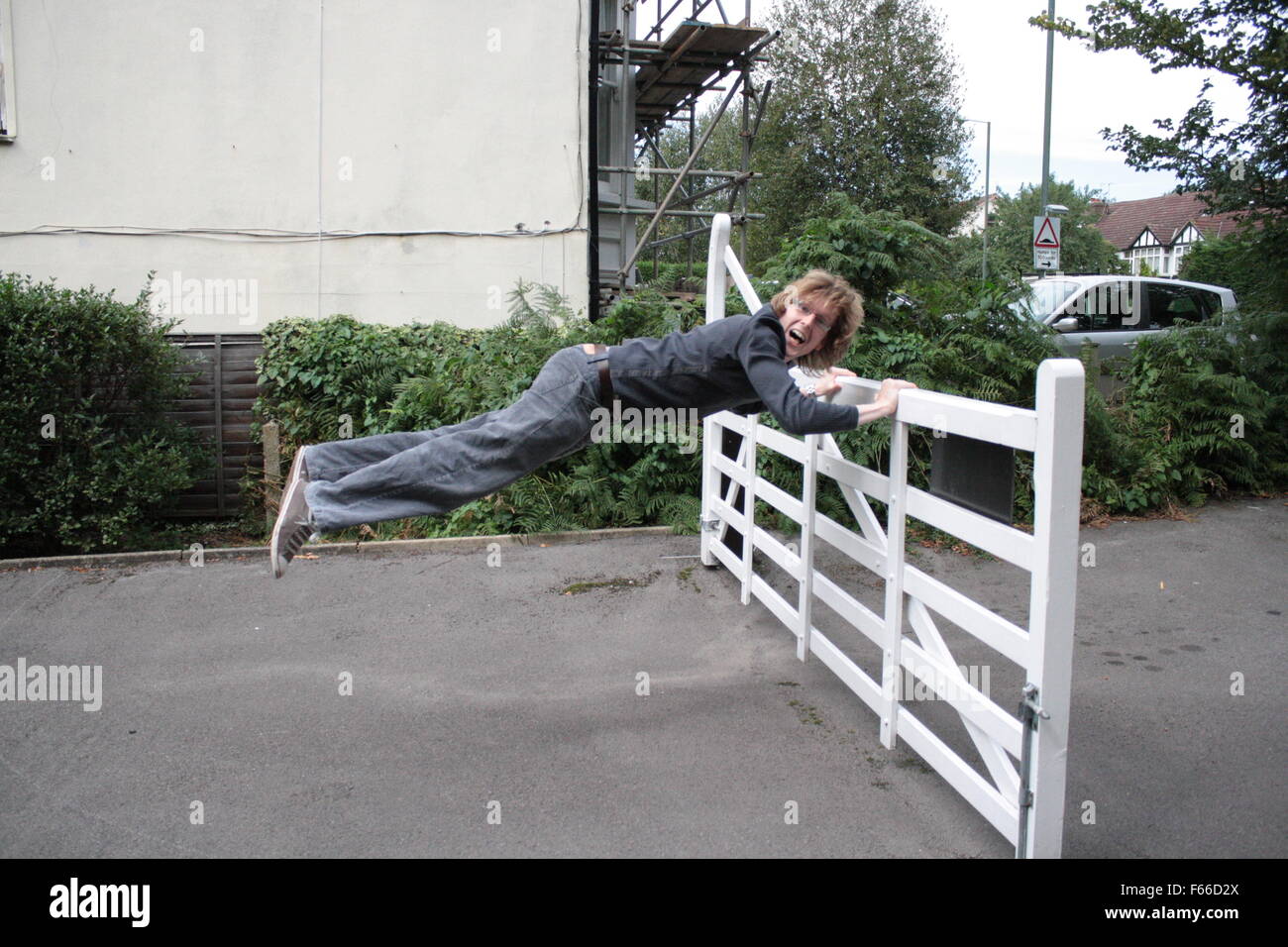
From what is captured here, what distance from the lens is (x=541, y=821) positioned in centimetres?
338

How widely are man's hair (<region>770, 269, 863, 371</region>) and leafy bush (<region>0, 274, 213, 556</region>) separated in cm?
533

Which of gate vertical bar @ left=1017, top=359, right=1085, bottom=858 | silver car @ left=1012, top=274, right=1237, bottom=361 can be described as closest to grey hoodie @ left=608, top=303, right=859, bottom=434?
gate vertical bar @ left=1017, top=359, right=1085, bottom=858

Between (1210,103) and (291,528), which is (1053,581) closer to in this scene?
(291,528)

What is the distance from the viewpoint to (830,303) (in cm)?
406

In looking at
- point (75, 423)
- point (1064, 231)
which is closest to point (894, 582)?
point (75, 423)

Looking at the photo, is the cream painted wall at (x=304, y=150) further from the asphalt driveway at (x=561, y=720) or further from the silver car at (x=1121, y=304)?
the silver car at (x=1121, y=304)

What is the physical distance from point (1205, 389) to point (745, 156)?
28.0 feet

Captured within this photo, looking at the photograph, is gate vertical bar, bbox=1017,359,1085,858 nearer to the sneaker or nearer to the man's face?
the man's face

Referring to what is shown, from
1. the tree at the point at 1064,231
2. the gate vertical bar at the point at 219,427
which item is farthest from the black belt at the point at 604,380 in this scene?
the tree at the point at 1064,231

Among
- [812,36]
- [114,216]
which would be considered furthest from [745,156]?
[812,36]

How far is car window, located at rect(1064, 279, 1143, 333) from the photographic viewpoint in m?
11.4

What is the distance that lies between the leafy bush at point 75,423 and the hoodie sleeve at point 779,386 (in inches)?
209

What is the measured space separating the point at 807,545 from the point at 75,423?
5.48m

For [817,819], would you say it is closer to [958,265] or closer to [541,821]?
[541,821]
